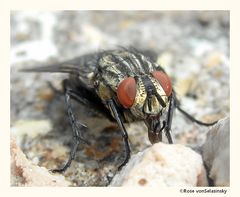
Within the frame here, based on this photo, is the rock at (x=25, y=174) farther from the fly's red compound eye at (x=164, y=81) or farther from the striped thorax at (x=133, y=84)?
the fly's red compound eye at (x=164, y=81)

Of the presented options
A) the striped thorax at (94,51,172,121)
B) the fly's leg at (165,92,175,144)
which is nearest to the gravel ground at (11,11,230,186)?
the fly's leg at (165,92,175,144)

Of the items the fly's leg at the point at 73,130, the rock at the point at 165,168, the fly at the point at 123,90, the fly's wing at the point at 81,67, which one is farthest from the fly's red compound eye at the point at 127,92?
the fly's wing at the point at 81,67

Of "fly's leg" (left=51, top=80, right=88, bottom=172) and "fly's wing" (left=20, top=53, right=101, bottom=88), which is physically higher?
"fly's wing" (left=20, top=53, right=101, bottom=88)

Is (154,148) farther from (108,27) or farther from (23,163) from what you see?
(108,27)

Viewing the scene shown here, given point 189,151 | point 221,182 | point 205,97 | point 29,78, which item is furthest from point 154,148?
point 29,78

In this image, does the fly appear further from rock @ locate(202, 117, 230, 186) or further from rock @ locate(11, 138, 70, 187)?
rock @ locate(202, 117, 230, 186)

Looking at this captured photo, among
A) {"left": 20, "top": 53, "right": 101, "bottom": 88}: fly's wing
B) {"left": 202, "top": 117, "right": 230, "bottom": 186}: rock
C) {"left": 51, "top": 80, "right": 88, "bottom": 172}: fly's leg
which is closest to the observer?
{"left": 202, "top": 117, "right": 230, "bottom": 186}: rock

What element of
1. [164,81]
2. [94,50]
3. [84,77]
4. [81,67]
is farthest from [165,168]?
[94,50]
